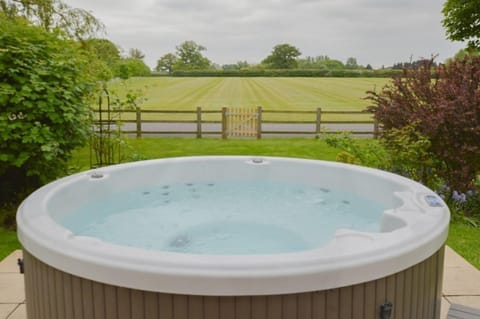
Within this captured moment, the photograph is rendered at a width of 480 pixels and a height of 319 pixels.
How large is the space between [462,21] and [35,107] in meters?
10.8

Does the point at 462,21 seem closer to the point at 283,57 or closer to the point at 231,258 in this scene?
the point at 231,258

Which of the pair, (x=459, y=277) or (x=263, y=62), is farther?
(x=263, y=62)

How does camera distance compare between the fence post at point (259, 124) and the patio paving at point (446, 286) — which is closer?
the patio paving at point (446, 286)

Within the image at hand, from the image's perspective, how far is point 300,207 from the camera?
3836 mm

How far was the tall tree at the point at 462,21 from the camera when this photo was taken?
1123 cm

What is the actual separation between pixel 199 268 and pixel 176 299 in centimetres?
13

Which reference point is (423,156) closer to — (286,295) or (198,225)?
(198,225)

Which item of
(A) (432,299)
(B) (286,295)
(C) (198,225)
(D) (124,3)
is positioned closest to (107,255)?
(B) (286,295)

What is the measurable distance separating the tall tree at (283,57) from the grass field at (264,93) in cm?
540

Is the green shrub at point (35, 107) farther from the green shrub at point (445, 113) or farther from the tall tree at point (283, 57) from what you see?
the tall tree at point (283, 57)

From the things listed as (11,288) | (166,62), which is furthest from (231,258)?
(166,62)

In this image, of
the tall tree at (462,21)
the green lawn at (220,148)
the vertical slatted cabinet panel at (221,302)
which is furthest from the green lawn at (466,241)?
the tall tree at (462,21)

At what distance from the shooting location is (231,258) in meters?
1.71

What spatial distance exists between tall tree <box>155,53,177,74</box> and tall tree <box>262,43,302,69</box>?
1006 cm
